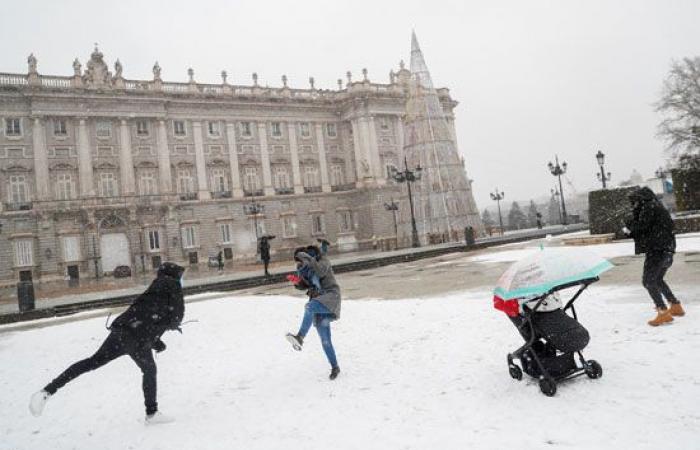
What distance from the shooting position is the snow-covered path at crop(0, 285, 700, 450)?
11.7 feet

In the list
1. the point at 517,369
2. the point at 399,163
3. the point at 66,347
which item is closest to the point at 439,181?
the point at 399,163

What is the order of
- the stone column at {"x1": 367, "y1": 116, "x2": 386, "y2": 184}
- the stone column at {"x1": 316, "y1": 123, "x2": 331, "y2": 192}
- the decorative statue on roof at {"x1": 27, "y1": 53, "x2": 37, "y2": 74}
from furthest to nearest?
1. the stone column at {"x1": 316, "y1": 123, "x2": 331, "y2": 192}
2. the stone column at {"x1": 367, "y1": 116, "x2": 386, "y2": 184}
3. the decorative statue on roof at {"x1": 27, "y1": 53, "x2": 37, "y2": 74}

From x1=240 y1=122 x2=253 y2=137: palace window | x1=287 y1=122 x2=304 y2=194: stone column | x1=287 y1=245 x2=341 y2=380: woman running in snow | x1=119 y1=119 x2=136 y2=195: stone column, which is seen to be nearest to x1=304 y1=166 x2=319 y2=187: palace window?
x1=287 y1=122 x2=304 y2=194: stone column

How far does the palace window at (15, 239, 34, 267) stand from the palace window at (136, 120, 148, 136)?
39.0 ft

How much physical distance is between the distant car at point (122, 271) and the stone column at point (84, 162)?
6.94 m

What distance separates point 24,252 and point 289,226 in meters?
21.0

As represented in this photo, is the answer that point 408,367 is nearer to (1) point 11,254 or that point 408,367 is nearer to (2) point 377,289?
(2) point 377,289

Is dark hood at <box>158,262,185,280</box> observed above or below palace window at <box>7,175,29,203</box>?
below

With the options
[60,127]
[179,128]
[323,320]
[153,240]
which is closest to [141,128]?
[179,128]

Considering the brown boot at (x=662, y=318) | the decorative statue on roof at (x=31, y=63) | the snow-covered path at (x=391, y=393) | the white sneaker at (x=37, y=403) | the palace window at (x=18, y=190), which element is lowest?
the snow-covered path at (x=391, y=393)

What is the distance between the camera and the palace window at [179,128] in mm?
42031

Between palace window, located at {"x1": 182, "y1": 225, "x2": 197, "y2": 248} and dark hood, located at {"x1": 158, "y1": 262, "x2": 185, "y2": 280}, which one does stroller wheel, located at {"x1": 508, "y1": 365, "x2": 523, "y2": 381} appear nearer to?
dark hood, located at {"x1": 158, "y1": 262, "x2": 185, "y2": 280}

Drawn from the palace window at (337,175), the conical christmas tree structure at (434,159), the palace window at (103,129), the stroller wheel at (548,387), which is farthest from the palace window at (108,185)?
the stroller wheel at (548,387)

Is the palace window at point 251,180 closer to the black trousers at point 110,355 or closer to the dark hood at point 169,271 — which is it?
the dark hood at point 169,271
